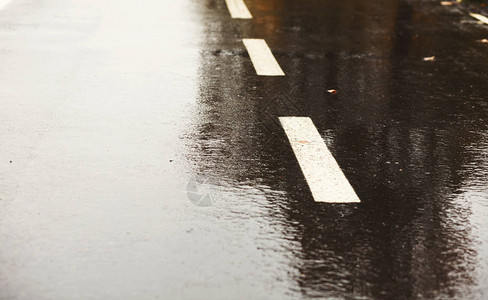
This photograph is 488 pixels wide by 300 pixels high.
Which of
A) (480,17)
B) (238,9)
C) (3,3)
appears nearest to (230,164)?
(238,9)

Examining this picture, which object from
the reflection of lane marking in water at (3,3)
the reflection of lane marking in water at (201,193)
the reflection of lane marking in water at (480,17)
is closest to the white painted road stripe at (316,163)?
the reflection of lane marking in water at (201,193)

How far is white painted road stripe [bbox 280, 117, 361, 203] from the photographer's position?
5871mm

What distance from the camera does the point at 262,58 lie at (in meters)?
10.2

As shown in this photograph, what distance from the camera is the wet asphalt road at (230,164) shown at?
4.61 metres

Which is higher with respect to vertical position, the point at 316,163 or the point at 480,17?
the point at 316,163

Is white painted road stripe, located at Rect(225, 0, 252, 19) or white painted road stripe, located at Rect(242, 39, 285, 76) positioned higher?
white painted road stripe, located at Rect(242, 39, 285, 76)

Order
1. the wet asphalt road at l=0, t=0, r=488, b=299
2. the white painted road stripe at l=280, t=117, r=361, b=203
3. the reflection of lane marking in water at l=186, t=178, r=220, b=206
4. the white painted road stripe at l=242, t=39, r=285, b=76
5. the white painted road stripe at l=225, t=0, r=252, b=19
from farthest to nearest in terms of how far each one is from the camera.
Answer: the white painted road stripe at l=225, t=0, r=252, b=19
the white painted road stripe at l=242, t=39, r=285, b=76
the white painted road stripe at l=280, t=117, r=361, b=203
the reflection of lane marking in water at l=186, t=178, r=220, b=206
the wet asphalt road at l=0, t=0, r=488, b=299

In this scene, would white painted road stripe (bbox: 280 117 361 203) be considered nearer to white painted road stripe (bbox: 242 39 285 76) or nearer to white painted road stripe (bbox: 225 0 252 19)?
white painted road stripe (bbox: 242 39 285 76)

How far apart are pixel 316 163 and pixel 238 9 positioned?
773cm

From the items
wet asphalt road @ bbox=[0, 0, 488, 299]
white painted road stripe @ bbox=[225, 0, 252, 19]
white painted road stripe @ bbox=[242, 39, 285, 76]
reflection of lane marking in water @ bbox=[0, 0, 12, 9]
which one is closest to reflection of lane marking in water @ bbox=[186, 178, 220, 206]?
wet asphalt road @ bbox=[0, 0, 488, 299]

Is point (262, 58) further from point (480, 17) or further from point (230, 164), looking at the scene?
point (480, 17)

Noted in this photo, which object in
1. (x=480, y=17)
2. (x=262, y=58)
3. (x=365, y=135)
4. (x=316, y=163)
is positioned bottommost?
(x=480, y=17)

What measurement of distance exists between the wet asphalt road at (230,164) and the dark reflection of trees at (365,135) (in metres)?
0.02

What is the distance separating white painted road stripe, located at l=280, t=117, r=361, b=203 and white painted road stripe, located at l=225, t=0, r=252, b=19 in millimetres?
5718
